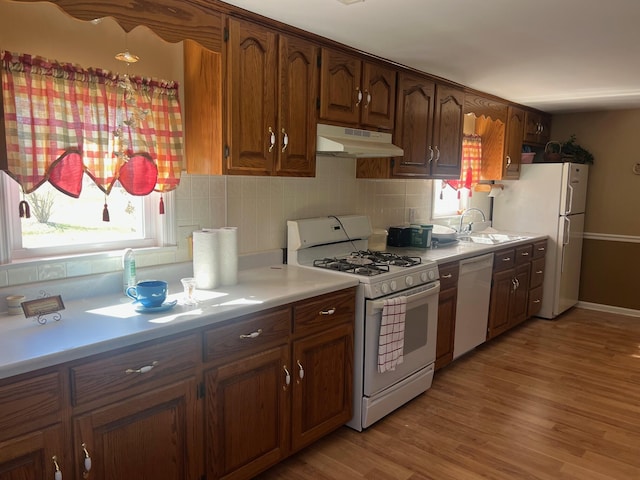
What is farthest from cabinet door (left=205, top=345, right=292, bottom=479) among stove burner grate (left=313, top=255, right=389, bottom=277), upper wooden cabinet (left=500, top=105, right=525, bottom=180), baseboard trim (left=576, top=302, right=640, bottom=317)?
baseboard trim (left=576, top=302, right=640, bottom=317)

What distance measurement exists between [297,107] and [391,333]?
136 cm

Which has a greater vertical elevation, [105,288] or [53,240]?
[53,240]

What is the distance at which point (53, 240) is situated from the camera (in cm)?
212

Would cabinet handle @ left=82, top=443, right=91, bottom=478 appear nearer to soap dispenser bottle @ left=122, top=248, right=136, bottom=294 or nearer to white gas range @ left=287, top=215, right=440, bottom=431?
soap dispenser bottle @ left=122, top=248, right=136, bottom=294

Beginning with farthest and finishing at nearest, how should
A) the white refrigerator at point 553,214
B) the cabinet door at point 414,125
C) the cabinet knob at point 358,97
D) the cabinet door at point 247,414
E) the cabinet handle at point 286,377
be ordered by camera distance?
the white refrigerator at point 553,214 → the cabinet door at point 414,125 → the cabinet knob at point 358,97 → the cabinet handle at point 286,377 → the cabinet door at point 247,414

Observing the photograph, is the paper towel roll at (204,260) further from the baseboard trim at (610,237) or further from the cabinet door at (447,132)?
the baseboard trim at (610,237)

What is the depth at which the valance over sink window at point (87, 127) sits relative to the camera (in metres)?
1.87

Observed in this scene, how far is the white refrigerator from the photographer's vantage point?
4.82 meters

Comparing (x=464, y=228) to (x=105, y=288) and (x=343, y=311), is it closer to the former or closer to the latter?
(x=343, y=311)

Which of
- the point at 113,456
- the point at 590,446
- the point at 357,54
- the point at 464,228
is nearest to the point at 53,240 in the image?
the point at 113,456

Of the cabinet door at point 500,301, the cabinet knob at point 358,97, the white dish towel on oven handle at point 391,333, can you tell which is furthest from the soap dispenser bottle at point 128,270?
the cabinet door at point 500,301

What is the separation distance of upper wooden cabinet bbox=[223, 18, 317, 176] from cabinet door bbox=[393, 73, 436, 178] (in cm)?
86

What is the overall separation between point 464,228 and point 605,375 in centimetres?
178

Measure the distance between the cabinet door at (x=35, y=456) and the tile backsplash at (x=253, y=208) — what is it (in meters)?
0.75
